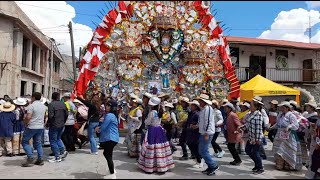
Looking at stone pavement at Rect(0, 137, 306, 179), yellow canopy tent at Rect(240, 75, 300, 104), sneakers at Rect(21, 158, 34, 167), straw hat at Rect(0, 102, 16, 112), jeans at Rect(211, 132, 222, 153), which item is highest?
yellow canopy tent at Rect(240, 75, 300, 104)

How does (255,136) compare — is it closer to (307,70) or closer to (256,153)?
(256,153)

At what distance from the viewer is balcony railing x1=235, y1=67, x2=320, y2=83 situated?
2202 centimetres

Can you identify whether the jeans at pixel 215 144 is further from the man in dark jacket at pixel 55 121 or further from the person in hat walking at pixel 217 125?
the man in dark jacket at pixel 55 121

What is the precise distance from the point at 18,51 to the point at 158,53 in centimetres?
997

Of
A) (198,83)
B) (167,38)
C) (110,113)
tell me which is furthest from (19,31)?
(110,113)

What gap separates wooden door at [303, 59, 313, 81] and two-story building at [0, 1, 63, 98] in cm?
1828

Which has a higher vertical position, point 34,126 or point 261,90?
point 261,90

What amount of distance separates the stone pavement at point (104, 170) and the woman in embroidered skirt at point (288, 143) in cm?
23

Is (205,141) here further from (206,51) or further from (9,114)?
(206,51)

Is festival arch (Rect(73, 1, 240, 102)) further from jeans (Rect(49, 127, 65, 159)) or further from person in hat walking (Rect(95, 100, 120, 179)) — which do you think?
person in hat walking (Rect(95, 100, 120, 179))

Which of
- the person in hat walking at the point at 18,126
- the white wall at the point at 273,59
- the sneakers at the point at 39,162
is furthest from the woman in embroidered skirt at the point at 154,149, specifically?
the white wall at the point at 273,59

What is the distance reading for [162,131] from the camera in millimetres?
6855

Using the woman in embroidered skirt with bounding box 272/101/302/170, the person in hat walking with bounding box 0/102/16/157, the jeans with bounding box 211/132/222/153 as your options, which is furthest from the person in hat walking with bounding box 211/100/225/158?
the person in hat walking with bounding box 0/102/16/157

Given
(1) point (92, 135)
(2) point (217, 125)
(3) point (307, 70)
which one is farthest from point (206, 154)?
(3) point (307, 70)
